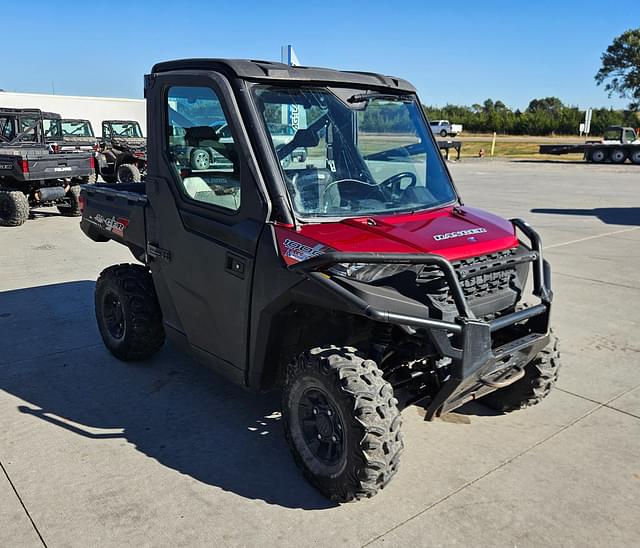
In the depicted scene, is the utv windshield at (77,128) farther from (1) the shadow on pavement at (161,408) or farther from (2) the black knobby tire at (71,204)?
(1) the shadow on pavement at (161,408)

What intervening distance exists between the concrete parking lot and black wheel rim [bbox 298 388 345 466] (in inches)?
8.6

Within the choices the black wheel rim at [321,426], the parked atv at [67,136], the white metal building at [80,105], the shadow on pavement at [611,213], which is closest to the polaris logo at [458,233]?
the black wheel rim at [321,426]

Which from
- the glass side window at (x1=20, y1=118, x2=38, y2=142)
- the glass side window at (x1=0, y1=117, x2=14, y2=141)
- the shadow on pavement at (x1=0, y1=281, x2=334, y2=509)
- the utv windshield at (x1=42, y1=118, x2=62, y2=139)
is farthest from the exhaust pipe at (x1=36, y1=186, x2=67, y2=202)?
the shadow on pavement at (x1=0, y1=281, x2=334, y2=509)

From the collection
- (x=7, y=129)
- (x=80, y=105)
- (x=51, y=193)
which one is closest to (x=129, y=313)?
(x=51, y=193)

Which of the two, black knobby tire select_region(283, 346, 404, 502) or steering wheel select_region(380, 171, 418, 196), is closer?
black knobby tire select_region(283, 346, 404, 502)

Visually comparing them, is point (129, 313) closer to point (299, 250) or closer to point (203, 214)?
point (203, 214)

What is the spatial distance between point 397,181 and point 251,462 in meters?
1.83

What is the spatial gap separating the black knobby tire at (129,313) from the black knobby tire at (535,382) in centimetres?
248

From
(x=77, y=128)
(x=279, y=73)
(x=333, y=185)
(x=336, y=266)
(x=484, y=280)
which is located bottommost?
(x=484, y=280)

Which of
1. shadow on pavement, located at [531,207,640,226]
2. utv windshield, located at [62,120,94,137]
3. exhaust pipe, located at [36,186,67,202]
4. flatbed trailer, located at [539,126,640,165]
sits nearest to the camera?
exhaust pipe, located at [36,186,67,202]

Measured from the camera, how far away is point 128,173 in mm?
15828

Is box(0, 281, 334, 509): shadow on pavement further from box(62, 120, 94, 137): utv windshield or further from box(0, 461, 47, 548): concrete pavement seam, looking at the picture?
box(62, 120, 94, 137): utv windshield

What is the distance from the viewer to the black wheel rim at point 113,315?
15.4ft

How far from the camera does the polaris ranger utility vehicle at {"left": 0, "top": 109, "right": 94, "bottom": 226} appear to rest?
440 inches
